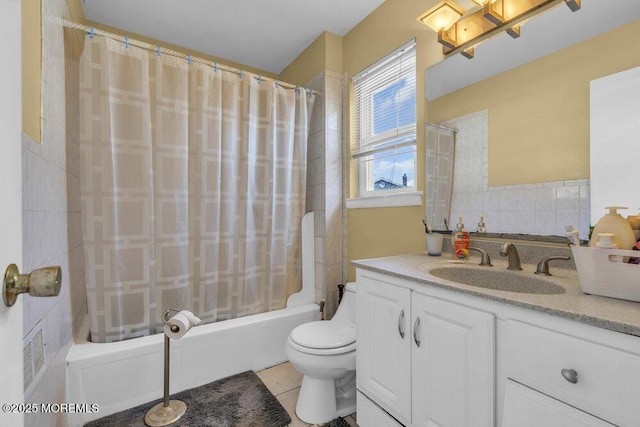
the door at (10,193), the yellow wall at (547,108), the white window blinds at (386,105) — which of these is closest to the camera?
the door at (10,193)

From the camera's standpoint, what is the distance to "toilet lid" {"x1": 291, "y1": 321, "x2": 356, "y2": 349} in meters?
1.49

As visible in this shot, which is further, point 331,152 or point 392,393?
point 331,152

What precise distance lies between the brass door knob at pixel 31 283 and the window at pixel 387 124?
5.81 feet

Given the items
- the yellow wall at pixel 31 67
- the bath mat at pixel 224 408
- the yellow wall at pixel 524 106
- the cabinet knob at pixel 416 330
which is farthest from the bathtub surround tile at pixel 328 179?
the yellow wall at pixel 31 67

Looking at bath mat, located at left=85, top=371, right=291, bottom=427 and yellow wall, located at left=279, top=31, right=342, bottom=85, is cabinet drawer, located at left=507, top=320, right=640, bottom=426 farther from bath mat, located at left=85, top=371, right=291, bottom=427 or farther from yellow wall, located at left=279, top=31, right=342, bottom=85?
yellow wall, located at left=279, top=31, right=342, bottom=85

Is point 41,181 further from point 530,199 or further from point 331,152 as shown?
point 530,199

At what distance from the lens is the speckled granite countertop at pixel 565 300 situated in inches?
26.3

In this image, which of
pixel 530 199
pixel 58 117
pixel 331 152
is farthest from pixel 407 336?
pixel 58 117

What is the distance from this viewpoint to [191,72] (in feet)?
6.24

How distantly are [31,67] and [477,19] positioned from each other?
193 cm

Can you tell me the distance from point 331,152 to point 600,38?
61.4 inches

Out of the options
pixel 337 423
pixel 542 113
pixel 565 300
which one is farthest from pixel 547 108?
pixel 337 423

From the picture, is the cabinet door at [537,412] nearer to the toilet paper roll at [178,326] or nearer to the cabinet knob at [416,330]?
the cabinet knob at [416,330]

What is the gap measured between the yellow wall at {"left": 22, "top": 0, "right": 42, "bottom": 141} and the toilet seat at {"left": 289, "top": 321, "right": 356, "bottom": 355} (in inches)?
55.6
